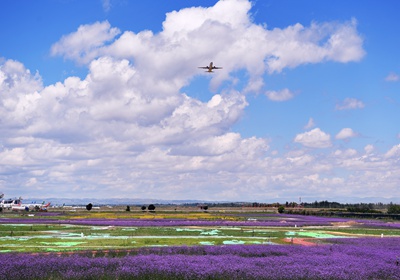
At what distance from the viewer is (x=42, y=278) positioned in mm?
22375

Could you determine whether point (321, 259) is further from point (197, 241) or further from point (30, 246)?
point (30, 246)

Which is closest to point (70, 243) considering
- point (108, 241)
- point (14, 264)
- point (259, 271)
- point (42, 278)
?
point (108, 241)

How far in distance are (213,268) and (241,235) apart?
2488 cm

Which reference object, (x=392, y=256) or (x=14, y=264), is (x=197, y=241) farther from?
(x=14, y=264)

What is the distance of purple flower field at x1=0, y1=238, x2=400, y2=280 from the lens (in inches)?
908

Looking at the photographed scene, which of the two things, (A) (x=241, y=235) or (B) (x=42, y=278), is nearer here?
(B) (x=42, y=278)

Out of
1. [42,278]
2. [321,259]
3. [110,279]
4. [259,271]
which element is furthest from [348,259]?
[42,278]

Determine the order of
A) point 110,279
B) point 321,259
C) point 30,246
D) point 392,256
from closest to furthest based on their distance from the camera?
point 110,279 < point 321,259 < point 392,256 < point 30,246

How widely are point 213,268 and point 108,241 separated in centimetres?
1774

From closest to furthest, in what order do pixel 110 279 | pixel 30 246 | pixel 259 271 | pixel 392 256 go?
1. pixel 110 279
2. pixel 259 271
3. pixel 392 256
4. pixel 30 246

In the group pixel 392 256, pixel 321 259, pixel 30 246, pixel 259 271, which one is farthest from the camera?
pixel 30 246

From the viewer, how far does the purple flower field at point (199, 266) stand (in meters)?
23.1

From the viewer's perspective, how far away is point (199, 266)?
2481 centimetres

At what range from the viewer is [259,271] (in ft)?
79.5
